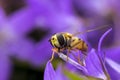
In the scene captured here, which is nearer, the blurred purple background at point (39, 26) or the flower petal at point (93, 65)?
the flower petal at point (93, 65)

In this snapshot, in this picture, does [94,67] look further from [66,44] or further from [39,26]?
[39,26]

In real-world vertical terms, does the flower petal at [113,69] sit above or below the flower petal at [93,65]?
below

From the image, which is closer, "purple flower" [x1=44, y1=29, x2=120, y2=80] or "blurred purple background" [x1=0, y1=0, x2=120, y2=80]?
"purple flower" [x1=44, y1=29, x2=120, y2=80]

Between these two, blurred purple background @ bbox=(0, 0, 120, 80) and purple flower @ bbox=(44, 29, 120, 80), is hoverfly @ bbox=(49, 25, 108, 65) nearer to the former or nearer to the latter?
purple flower @ bbox=(44, 29, 120, 80)

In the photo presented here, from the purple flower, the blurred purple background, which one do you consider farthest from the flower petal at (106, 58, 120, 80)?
the blurred purple background

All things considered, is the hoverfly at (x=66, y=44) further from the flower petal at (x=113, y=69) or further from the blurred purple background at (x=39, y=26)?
the blurred purple background at (x=39, y=26)

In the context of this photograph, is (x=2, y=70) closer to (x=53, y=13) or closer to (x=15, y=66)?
(x=15, y=66)

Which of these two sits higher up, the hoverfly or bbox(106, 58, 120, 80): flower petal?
the hoverfly

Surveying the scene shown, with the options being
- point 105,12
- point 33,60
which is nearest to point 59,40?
point 33,60

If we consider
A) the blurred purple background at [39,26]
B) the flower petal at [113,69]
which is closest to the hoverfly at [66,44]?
the flower petal at [113,69]
